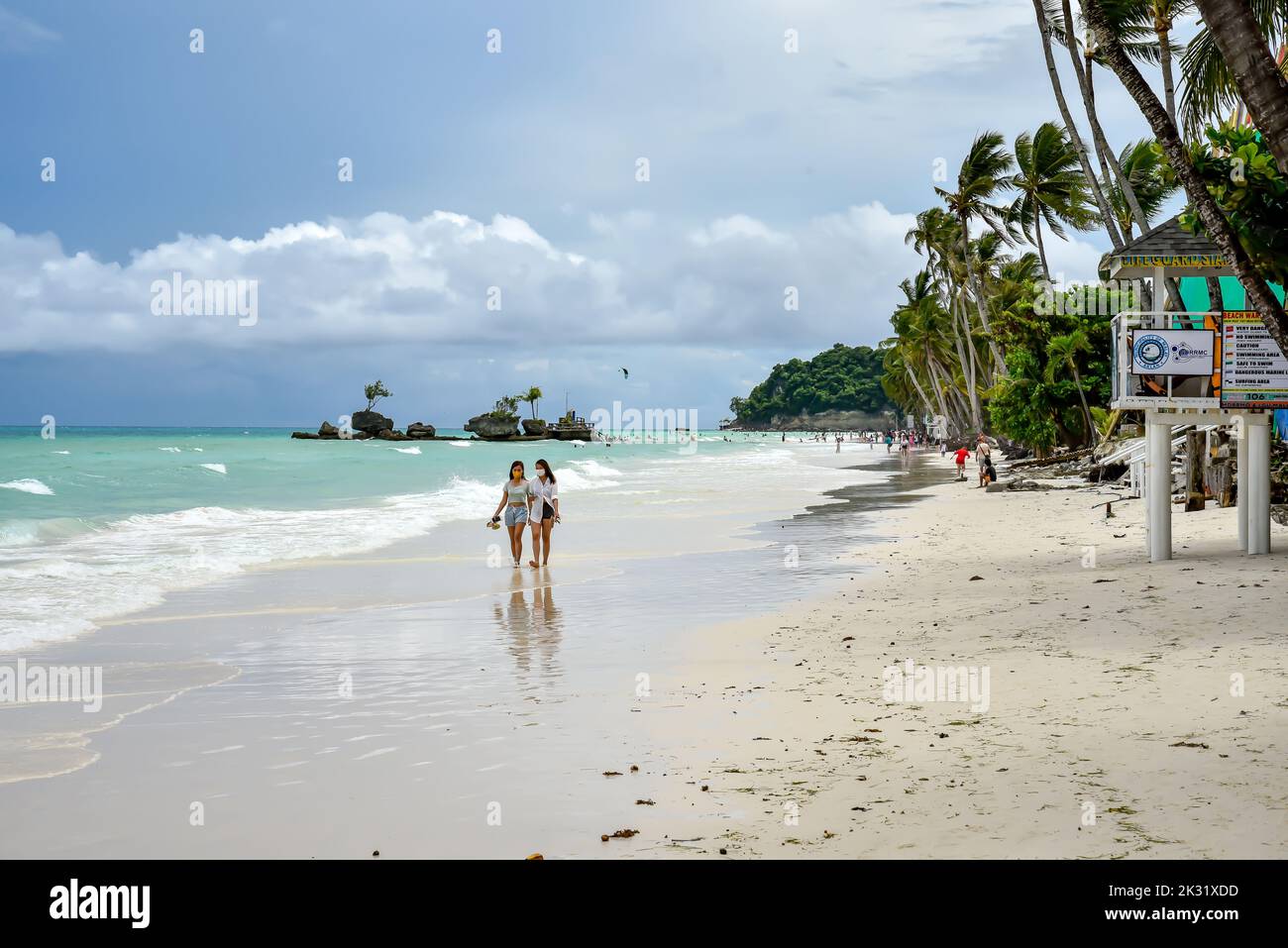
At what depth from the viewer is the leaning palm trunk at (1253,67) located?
6031 mm

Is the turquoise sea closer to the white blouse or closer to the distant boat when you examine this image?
the white blouse

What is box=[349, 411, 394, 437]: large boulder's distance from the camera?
483 ft

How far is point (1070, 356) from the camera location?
37.1m

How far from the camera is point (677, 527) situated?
22.7 meters

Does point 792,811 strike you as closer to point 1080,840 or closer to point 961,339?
point 1080,840

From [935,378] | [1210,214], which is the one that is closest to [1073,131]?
[1210,214]

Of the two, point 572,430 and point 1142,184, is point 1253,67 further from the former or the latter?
point 572,430

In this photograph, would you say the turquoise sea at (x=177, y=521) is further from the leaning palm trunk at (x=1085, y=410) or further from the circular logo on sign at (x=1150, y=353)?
the leaning palm trunk at (x=1085, y=410)

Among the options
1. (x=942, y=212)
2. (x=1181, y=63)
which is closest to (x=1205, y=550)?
(x=1181, y=63)

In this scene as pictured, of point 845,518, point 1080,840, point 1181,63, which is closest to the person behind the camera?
point 1080,840

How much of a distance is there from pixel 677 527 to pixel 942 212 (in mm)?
41732

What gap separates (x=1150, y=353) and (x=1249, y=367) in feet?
3.56

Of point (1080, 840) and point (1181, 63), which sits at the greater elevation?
point (1181, 63)

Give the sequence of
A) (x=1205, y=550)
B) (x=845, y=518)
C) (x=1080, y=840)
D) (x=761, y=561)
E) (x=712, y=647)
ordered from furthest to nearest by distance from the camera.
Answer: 1. (x=845, y=518)
2. (x=761, y=561)
3. (x=1205, y=550)
4. (x=712, y=647)
5. (x=1080, y=840)
